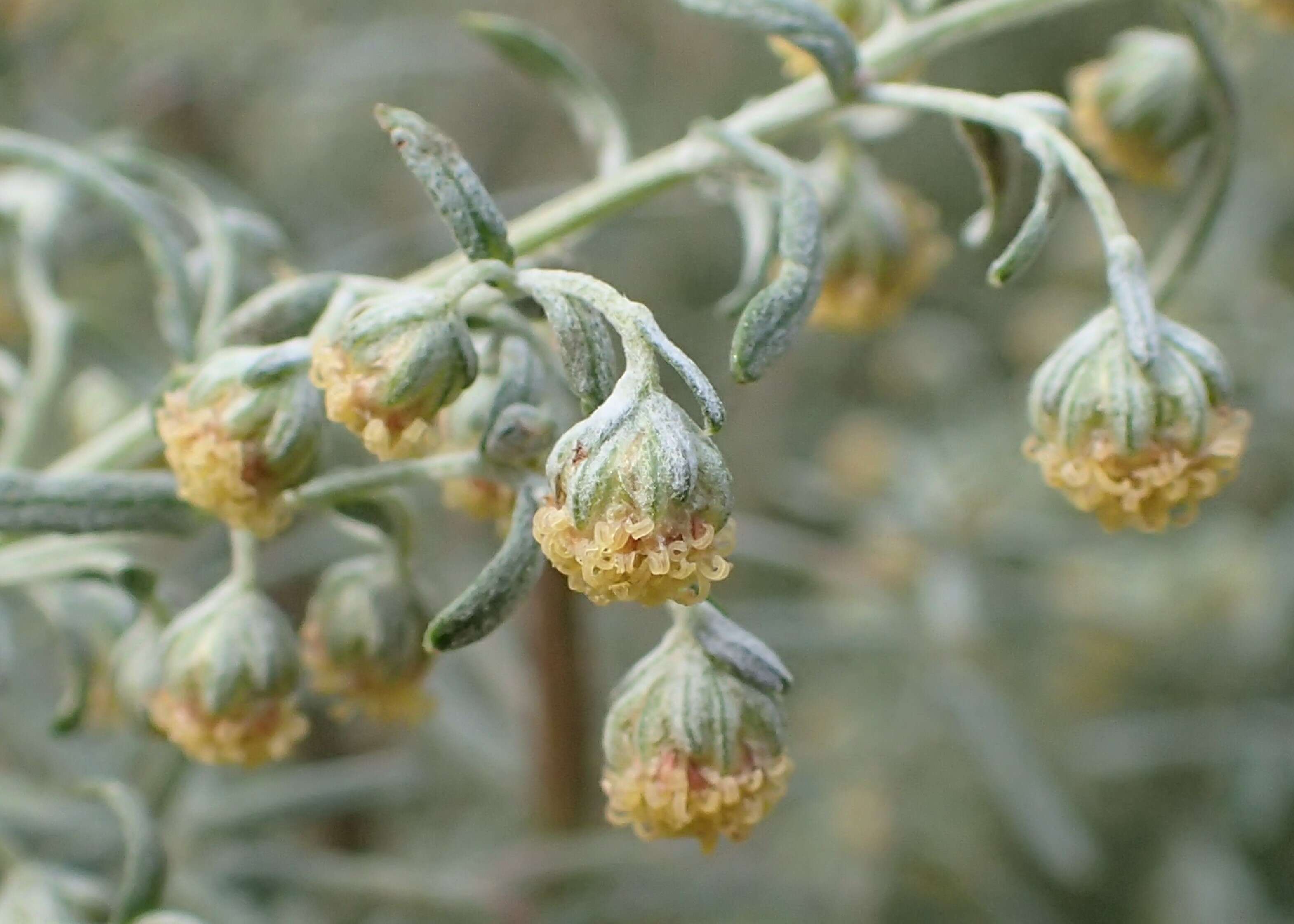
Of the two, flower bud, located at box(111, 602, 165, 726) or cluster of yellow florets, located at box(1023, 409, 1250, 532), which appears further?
flower bud, located at box(111, 602, 165, 726)

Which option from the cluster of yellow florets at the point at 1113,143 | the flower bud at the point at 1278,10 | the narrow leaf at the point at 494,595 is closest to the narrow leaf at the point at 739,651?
the narrow leaf at the point at 494,595

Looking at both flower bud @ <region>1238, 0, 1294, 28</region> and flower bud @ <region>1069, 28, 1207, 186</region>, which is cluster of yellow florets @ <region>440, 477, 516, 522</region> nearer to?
flower bud @ <region>1069, 28, 1207, 186</region>

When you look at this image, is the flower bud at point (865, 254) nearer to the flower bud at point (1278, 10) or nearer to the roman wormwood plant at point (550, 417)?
the roman wormwood plant at point (550, 417)

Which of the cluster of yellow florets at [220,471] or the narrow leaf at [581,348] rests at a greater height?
the narrow leaf at [581,348]

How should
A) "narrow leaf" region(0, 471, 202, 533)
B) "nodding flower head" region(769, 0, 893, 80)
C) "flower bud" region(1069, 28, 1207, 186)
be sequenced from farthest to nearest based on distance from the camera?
"flower bud" region(1069, 28, 1207, 186), "nodding flower head" region(769, 0, 893, 80), "narrow leaf" region(0, 471, 202, 533)

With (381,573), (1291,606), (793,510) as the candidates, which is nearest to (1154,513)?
(381,573)

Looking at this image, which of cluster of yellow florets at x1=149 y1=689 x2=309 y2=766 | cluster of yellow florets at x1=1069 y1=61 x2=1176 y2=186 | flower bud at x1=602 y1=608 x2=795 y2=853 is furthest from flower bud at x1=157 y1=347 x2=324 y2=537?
cluster of yellow florets at x1=1069 y1=61 x2=1176 y2=186
